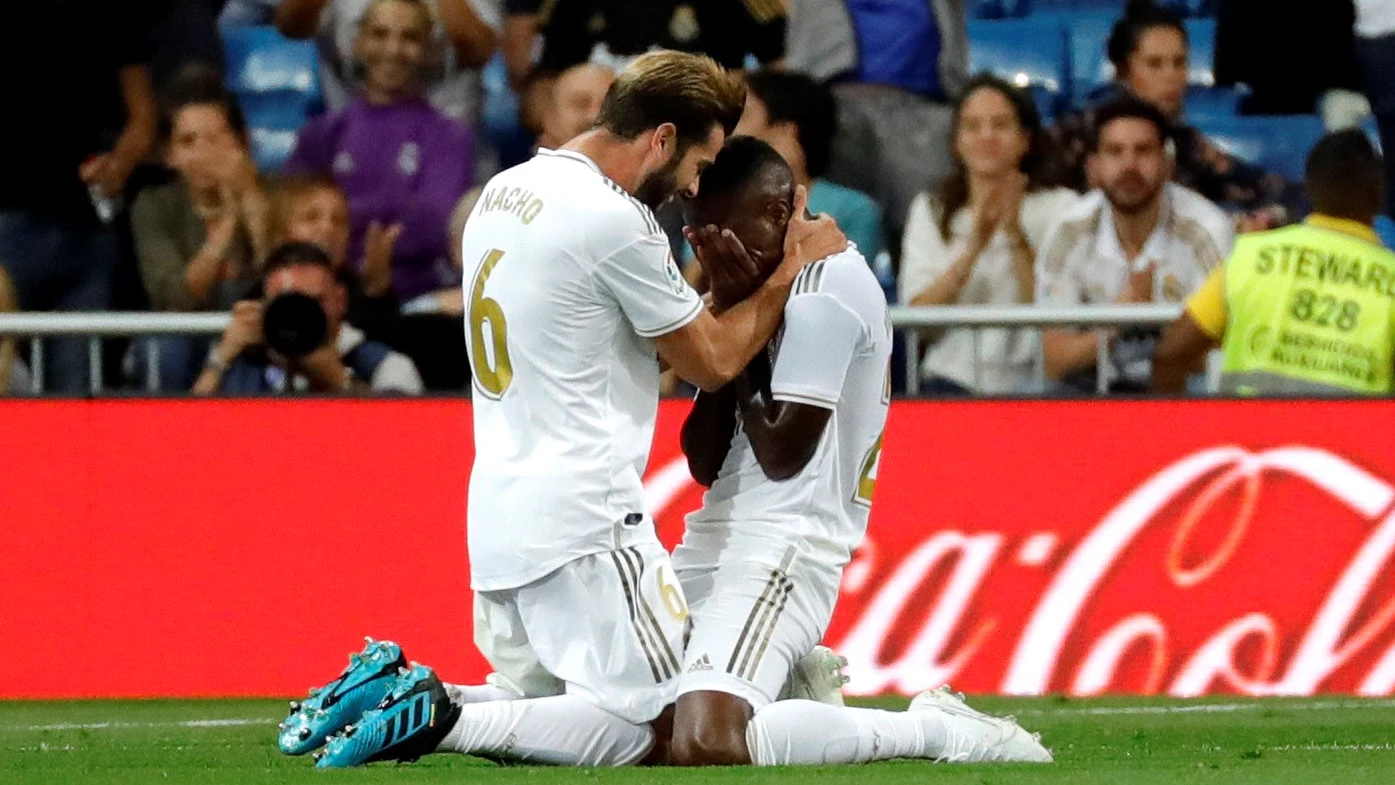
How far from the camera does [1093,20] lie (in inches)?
439

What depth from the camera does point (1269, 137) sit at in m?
11.0

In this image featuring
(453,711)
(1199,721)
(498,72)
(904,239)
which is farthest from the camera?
(498,72)

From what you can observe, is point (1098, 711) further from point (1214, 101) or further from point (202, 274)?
point (202, 274)

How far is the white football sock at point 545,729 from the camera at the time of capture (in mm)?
5414

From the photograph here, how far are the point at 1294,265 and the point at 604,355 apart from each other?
4.23 metres

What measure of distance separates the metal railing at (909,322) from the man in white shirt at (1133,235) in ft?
1.76

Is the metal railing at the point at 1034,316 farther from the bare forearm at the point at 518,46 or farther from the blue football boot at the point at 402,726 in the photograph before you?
the blue football boot at the point at 402,726

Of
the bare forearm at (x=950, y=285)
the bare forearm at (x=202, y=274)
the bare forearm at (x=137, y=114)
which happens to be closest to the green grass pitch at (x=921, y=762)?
the bare forearm at (x=950, y=285)

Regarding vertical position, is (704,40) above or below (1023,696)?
above

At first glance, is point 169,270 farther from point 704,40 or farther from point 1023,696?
point 1023,696

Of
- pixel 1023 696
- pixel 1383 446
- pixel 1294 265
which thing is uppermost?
pixel 1294 265

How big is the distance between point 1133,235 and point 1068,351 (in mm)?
829

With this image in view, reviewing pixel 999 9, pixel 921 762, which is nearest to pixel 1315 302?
pixel 999 9

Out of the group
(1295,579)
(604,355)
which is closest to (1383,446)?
(1295,579)
